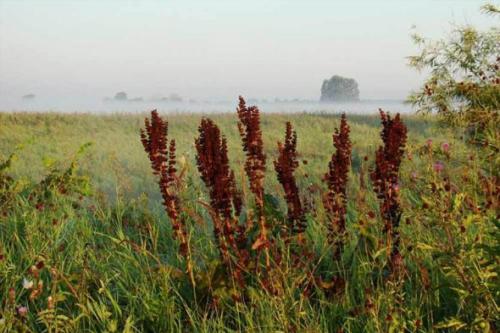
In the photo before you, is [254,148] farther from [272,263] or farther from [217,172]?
[272,263]

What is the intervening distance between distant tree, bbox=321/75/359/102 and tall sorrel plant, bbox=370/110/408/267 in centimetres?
11486

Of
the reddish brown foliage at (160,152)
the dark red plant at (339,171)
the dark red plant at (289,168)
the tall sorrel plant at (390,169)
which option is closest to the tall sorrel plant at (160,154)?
the reddish brown foliage at (160,152)

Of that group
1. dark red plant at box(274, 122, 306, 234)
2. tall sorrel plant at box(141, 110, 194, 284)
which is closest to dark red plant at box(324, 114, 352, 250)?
dark red plant at box(274, 122, 306, 234)

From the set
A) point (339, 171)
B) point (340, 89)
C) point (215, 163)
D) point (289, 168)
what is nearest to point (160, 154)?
point (215, 163)

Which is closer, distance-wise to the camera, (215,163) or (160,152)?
(215,163)

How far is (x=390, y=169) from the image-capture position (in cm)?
416

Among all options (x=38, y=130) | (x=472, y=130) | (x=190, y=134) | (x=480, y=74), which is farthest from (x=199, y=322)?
(x=38, y=130)

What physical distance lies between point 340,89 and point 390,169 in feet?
390

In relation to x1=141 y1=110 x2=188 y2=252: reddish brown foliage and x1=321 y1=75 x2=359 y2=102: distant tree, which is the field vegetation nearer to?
x1=141 y1=110 x2=188 y2=252: reddish brown foliage

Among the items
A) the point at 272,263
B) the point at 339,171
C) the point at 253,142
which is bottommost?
the point at 272,263

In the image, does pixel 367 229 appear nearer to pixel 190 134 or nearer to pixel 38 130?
pixel 190 134

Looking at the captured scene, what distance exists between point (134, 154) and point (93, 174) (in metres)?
3.25

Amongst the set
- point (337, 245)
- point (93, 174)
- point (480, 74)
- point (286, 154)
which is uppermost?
point (480, 74)

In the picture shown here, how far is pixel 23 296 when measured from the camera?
17.5 ft
